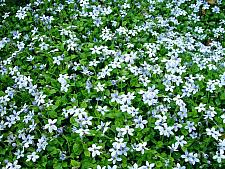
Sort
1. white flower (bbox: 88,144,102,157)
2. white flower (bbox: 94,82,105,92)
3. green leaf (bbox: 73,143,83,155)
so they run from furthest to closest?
white flower (bbox: 94,82,105,92)
green leaf (bbox: 73,143,83,155)
white flower (bbox: 88,144,102,157)

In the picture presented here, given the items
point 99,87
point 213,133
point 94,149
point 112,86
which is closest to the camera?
point 94,149

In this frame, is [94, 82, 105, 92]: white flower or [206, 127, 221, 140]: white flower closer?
[206, 127, 221, 140]: white flower

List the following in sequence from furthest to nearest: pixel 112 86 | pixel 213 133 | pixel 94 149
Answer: pixel 112 86
pixel 213 133
pixel 94 149

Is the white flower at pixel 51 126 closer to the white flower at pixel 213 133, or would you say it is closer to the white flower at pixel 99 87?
the white flower at pixel 99 87

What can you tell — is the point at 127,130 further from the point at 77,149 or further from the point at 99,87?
the point at 99,87

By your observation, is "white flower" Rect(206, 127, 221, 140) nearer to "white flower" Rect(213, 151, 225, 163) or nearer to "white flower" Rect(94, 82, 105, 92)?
"white flower" Rect(213, 151, 225, 163)

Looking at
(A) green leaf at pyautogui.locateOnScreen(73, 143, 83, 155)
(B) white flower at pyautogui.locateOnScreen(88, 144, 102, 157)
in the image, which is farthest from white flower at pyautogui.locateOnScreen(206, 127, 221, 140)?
(A) green leaf at pyautogui.locateOnScreen(73, 143, 83, 155)

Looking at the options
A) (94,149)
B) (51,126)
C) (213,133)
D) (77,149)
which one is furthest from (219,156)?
(51,126)

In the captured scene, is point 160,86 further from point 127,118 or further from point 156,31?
point 156,31

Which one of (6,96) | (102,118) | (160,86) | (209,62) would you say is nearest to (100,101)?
(102,118)

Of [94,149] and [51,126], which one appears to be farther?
[51,126]

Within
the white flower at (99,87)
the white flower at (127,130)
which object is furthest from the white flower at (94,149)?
the white flower at (99,87)
